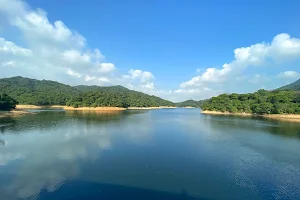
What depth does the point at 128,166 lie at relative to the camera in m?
13.3

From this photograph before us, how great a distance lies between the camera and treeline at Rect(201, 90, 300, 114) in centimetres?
5694

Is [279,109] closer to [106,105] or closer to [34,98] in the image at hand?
[106,105]

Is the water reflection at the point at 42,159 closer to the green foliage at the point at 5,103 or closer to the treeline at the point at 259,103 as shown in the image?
the green foliage at the point at 5,103

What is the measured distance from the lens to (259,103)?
220ft

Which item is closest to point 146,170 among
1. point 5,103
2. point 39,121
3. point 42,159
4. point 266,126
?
point 42,159

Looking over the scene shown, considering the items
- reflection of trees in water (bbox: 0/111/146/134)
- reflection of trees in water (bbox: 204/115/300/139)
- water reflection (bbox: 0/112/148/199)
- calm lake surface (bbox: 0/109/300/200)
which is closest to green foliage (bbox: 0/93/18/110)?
reflection of trees in water (bbox: 0/111/146/134)

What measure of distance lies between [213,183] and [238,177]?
211 centimetres

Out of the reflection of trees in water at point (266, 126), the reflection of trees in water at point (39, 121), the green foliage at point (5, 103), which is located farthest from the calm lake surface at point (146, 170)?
the green foliage at point (5, 103)

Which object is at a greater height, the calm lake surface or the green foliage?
the green foliage

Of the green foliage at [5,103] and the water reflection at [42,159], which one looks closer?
the water reflection at [42,159]

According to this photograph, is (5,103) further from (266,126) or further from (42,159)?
(266,126)

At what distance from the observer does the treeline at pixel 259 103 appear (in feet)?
187

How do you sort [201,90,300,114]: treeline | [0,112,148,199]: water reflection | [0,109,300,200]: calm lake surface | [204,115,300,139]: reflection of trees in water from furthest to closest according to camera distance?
[201,90,300,114]: treeline < [204,115,300,139]: reflection of trees in water < [0,112,148,199]: water reflection < [0,109,300,200]: calm lake surface

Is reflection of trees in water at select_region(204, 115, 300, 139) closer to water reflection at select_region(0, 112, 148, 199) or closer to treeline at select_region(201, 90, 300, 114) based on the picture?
treeline at select_region(201, 90, 300, 114)
